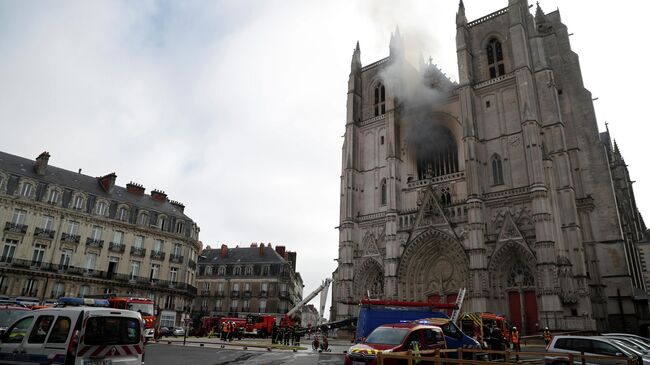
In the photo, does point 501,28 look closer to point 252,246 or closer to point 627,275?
point 627,275

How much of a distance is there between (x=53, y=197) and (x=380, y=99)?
28843mm

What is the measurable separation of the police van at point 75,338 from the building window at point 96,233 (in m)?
29.0

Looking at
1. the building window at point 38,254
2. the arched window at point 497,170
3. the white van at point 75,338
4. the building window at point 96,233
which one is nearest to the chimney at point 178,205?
the building window at point 96,233

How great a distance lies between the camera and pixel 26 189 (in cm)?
3059

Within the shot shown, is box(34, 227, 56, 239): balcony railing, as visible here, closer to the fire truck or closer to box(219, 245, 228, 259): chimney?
the fire truck

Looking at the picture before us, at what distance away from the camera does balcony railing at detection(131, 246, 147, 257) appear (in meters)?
35.1

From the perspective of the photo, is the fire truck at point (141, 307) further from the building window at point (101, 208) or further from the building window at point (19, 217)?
the building window at point (101, 208)

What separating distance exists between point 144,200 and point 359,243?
20.4m

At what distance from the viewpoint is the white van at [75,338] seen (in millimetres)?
6539

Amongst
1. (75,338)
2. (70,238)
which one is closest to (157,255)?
(70,238)

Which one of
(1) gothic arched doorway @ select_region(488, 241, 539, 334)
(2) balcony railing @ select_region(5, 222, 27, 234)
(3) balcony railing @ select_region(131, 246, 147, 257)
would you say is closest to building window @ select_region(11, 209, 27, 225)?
(2) balcony railing @ select_region(5, 222, 27, 234)

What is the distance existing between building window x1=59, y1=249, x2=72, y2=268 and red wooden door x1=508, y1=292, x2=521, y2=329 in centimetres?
3195

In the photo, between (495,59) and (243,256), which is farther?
(243,256)

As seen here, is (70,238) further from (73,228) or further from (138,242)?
(138,242)
